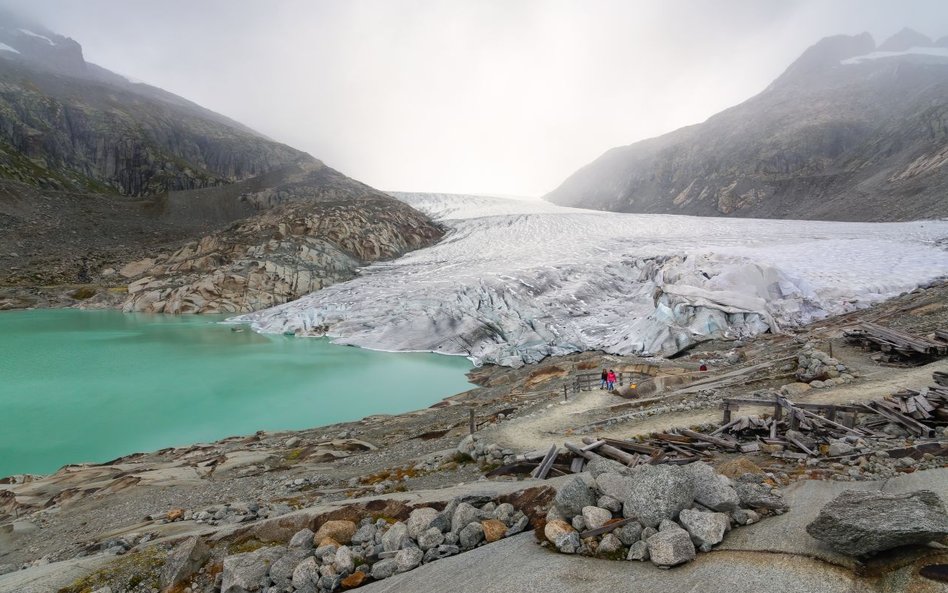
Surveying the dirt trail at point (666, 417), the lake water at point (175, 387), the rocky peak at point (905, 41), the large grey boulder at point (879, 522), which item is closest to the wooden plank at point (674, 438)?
the dirt trail at point (666, 417)

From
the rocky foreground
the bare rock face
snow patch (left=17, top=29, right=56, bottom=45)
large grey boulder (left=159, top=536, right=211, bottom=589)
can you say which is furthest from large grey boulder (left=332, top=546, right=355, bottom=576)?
snow patch (left=17, top=29, right=56, bottom=45)

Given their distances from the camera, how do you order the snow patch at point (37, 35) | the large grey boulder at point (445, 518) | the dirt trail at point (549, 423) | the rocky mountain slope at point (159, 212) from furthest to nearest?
the snow patch at point (37, 35) → the rocky mountain slope at point (159, 212) → the dirt trail at point (549, 423) → the large grey boulder at point (445, 518)

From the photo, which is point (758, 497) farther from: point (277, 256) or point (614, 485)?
point (277, 256)

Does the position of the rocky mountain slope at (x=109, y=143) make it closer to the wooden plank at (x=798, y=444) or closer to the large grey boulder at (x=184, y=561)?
the large grey boulder at (x=184, y=561)

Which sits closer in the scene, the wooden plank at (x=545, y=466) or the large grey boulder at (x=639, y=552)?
the large grey boulder at (x=639, y=552)

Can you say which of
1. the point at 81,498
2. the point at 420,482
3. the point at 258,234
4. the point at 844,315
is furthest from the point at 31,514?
Answer: the point at 258,234

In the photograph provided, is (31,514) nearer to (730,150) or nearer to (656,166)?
(730,150)
